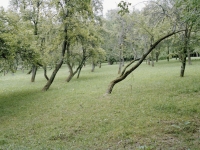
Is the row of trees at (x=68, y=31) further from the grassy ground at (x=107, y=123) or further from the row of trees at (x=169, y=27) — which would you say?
the grassy ground at (x=107, y=123)

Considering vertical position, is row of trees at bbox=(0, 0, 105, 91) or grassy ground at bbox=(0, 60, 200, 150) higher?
row of trees at bbox=(0, 0, 105, 91)

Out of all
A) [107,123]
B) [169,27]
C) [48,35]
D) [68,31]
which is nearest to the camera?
[107,123]

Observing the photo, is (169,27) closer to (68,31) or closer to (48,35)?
(68,31)

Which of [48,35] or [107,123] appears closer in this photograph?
[107,123]

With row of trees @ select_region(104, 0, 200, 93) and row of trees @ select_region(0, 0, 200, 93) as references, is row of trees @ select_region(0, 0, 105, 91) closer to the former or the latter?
row of trees @ select_region(0, 0, 200, 93)

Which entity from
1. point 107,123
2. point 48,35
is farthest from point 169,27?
point 107,123

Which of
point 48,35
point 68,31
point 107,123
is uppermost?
point 68,31

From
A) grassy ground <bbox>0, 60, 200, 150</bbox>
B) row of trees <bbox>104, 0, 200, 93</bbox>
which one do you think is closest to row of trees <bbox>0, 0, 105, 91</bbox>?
grassy ground <bbox>0, 60, 200, 150</bbox>

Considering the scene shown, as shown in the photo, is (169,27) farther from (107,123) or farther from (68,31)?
(107,123)

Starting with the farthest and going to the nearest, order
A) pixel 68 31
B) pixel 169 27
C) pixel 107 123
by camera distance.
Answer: pixel 169 27
pixel 68 31
pixel 107 123

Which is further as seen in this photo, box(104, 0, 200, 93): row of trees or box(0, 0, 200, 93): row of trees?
box(0, 0, 200, 93): row of trees

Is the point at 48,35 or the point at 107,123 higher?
the point at 48,35

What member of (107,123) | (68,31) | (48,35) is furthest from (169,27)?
(107,123)

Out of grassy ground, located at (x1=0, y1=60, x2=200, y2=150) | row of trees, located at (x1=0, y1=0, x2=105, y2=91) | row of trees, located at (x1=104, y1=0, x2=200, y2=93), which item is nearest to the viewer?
grassy ground, located at (x1=0, y1=60, x2=200, y2=150)
